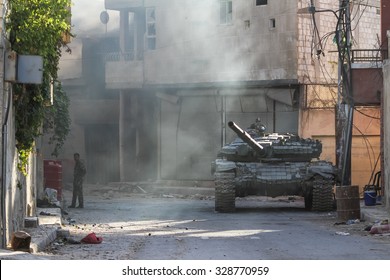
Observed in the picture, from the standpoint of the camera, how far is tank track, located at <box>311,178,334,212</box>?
75.2 ft

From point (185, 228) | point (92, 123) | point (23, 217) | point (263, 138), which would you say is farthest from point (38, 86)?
point (92, 123)

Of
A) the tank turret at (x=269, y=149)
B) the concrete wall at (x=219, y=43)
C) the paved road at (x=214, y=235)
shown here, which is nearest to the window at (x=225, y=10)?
the concrete wall at (x=219, y=43)

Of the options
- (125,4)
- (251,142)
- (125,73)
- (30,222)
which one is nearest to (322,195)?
(251,142)

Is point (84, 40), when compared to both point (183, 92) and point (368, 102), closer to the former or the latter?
point (183, 92)

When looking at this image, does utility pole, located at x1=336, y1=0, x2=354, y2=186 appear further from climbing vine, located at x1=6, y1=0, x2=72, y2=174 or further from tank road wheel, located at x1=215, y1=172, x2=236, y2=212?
climbing vine, located at x1=6, y1=0, x2=72, y2=174

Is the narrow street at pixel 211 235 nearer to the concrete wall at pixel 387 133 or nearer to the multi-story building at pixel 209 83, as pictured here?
the concrete wall at pixel 387 133

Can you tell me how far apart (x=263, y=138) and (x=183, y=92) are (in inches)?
495

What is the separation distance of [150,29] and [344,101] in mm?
14266

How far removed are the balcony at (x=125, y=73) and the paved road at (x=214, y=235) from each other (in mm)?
12901

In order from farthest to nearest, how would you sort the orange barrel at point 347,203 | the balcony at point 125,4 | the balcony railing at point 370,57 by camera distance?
the balcony at point 125,4 → the balcony railing at point 370,57 → the orange barrel at point 347,203

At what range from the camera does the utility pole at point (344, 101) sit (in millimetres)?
24641

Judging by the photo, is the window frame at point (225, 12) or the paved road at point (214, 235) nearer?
the paved road at point (214, 235)

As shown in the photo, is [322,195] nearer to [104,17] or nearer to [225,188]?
[225,188]

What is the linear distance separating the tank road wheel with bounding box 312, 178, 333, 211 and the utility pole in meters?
0.59
